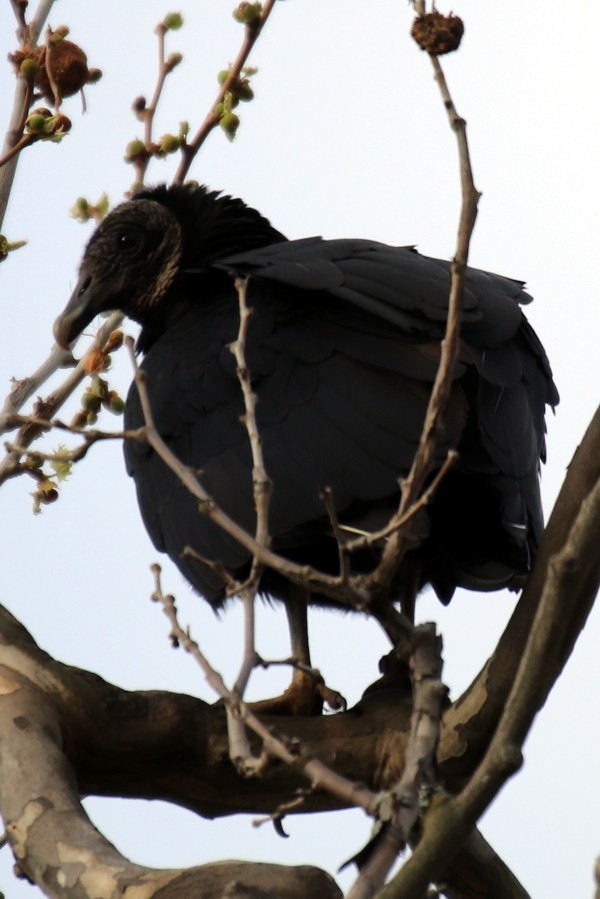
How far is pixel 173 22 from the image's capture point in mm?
4008

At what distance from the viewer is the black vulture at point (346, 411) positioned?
349cm

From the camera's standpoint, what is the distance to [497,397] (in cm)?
360

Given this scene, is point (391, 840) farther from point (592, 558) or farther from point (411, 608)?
point (411, 608)

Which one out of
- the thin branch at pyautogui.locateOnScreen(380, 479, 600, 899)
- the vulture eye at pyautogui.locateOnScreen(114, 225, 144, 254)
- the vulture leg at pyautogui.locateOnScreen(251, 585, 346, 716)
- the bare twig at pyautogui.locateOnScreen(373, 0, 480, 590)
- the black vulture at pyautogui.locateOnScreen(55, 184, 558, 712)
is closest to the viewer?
the thin branch at pyautogui.locateOnScreen(380, 479, 600, 899)

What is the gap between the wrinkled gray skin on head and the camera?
475 centimetres

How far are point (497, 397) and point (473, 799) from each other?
161cm

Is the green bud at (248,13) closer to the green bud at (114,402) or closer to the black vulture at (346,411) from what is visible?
the black vulture at (346,411)

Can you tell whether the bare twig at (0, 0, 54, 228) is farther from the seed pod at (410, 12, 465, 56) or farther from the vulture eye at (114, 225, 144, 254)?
the seed pod at (410, 12, 465, 56)

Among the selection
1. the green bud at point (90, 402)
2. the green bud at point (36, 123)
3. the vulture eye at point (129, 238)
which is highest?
the vulture eye at point (129, 238)

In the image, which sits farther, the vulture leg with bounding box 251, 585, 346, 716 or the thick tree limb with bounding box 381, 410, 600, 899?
the vulture leg with bounding box 251, 585, 346, 716

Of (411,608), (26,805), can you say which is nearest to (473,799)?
(26,805)

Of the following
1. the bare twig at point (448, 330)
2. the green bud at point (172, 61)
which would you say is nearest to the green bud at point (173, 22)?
the green bud at point (172, 61)

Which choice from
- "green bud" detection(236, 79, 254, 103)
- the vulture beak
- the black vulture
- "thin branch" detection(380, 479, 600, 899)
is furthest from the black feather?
"thin branch" detection(380, 479, 600, 899)

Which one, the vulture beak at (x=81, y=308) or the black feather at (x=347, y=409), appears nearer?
the black feather at (x=347, y=409)
